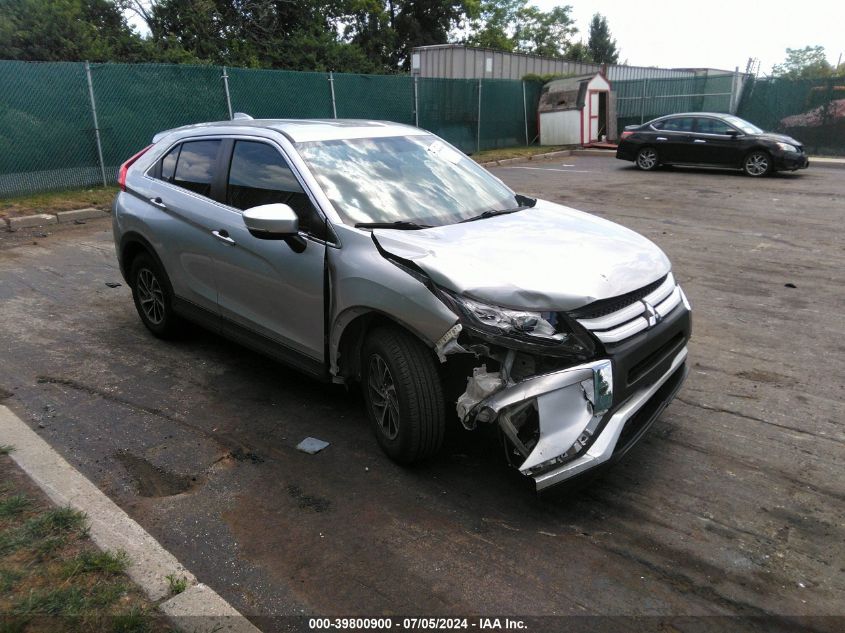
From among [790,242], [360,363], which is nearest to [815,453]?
[360,363]

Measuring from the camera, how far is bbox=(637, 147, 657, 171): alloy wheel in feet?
57.1

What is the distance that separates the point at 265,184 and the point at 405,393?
1.82 metres

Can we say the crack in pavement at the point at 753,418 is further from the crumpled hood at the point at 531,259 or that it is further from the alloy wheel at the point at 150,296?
the alloy wheel at the point at 150,296

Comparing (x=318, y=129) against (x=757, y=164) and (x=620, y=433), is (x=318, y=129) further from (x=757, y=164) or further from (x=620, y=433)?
(x=757, y=164)

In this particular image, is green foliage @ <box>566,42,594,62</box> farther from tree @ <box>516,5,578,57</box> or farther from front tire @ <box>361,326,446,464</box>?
front tire @ <box>361,326,446,464</box>

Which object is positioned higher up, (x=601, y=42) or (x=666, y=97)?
(x=601, y=42)

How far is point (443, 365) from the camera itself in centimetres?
334

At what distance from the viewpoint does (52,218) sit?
417 inches

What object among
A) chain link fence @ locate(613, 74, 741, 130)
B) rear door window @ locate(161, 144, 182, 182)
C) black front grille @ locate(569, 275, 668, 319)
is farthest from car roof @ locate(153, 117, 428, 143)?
chain link fence @ locate(613, 74, 741, 130)

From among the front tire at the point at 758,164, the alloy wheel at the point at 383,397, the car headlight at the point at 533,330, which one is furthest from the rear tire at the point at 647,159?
the car headlight at the point at 533,330

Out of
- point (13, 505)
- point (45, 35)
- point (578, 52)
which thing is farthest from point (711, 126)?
point (578, 52)

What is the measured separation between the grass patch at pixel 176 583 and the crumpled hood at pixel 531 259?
1727 mm

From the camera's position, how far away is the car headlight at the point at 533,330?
2.95 meters

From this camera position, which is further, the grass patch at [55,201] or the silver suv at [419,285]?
the grass patch at [55,201]
